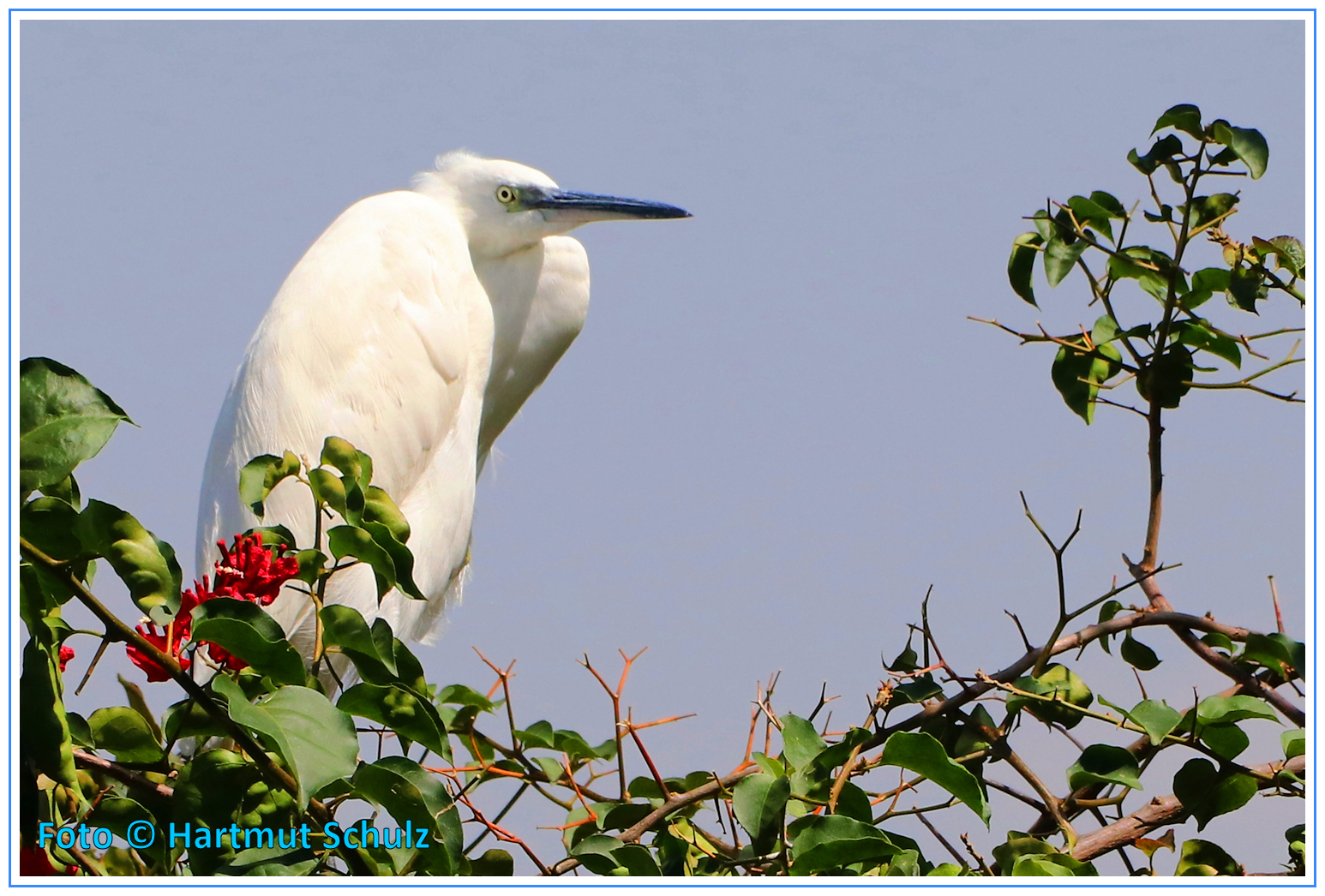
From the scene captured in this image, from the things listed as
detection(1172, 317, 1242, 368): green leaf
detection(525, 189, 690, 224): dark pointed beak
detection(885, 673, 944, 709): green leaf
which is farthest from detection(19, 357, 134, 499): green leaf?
detection(525, 189, 690, 224): dark pointed beak

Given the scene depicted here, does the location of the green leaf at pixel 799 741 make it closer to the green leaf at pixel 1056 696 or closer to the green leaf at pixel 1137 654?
the green leaf at pixel 1056 696

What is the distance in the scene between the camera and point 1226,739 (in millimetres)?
1245

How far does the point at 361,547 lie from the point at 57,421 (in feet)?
1.00

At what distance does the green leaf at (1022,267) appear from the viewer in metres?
1.64

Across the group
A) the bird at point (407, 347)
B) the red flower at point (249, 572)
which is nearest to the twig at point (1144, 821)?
the red flower at point (249, 572)

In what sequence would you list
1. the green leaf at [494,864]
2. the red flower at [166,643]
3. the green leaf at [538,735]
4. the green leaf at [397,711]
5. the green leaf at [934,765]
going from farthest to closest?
the green leaf at [538,735] < the green leaf at [494,864] < the green leaf at [934,765] < the green leaf at [397,711] < the red flower at [166,643]

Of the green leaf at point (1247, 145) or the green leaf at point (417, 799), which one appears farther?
the green leaf at point (1247, 145)

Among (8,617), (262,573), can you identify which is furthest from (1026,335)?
(8,617)

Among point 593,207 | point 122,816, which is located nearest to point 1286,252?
point 122,816

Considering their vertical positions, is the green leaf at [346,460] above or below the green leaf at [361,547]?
above

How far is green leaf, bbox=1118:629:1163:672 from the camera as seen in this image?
1461 mm

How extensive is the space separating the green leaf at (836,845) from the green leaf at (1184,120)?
38.3 inches

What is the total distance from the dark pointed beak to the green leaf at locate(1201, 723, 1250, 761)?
2.24 metres

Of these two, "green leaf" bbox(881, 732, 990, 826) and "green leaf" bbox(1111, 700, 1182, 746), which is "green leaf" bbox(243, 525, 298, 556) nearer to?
"green leaf" bbox(881, 732, 990, 826)
